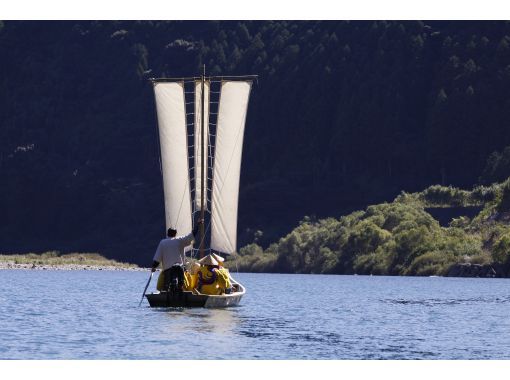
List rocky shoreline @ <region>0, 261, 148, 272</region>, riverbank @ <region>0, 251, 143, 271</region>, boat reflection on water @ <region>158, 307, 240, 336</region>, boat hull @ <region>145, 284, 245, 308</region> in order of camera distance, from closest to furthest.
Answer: boat reflection on water @ <region>158, 307, 240, 336</region>
boat hull @ <region>145, 284, 245, 308</region>
rocky shoreline @ <region>0, 261, 148, 272</region>
riverbank @ <region>0, 251, 143, 271</region>

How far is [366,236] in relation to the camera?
13588cm

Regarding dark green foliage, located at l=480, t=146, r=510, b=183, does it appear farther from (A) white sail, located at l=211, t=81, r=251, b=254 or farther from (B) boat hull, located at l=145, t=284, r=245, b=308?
(B) boat hull, located at l=145, t=284, r=245, b=308

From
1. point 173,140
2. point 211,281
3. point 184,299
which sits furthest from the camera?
point 173,140

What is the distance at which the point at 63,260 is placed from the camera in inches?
7343

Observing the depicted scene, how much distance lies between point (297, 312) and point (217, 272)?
3924mm

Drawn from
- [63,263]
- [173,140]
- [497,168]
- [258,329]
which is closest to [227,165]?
[173,140]

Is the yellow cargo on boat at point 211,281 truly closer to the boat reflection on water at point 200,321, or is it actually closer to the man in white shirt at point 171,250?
the boat reflection on water at point 200,321

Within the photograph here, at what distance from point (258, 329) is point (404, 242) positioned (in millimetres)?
87654

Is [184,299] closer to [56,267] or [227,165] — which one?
[227,165]

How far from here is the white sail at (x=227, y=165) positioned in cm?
5838

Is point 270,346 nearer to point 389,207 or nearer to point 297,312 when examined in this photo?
point 297,312

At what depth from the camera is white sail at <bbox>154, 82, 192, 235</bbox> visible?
195 feet

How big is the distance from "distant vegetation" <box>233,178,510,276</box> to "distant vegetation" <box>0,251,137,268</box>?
29.6m

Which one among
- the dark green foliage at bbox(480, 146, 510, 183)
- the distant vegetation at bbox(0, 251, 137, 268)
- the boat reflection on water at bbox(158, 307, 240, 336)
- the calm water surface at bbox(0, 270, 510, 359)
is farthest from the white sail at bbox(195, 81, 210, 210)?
the dark green foliage at bbox(480, 146, 510, 183)
